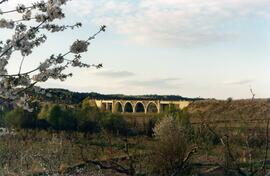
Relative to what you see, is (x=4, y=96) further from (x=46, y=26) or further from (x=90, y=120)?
(x=90, y=120)

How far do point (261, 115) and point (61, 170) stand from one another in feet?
165

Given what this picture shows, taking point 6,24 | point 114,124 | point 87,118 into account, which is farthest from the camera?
point 87,118

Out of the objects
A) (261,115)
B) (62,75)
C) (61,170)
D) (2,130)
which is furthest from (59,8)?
(261,115)

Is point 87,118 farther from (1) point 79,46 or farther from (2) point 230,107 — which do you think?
(1) point 79,46

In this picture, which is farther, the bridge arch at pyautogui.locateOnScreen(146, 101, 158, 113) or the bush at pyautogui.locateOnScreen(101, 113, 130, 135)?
the bridge arch at pyautogui.locateOnScreen(146, 101, 158, 113)

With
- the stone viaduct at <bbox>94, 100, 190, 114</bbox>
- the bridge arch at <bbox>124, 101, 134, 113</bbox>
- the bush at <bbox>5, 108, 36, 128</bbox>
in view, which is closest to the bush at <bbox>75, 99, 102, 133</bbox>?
the bush at <bbox>5, 108, 36, 128</bbox>

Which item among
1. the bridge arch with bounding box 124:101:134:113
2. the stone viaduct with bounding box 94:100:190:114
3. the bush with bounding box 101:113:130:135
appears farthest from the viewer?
the bridge arch with bounding box 124:101:134:113

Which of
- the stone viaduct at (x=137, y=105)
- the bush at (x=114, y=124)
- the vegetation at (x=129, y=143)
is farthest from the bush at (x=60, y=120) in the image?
the stone viaduct at (x=137, y=105)

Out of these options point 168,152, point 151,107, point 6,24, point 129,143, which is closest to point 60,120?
point 129,143

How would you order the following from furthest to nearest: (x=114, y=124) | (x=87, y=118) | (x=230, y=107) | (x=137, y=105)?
(x=137, y=105) → (x=230, y=107) → (x=87, y=118) → (x=114, y=124)

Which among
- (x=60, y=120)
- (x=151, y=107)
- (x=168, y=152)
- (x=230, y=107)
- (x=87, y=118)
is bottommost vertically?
(x=168, y=152)

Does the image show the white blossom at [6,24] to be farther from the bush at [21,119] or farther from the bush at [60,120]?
the bush at [60,120]

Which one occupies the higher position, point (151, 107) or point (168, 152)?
point (151, 107)

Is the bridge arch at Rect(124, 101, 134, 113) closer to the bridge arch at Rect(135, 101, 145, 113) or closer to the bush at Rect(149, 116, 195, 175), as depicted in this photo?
the bridge arch at Rect(135, 101, 145, 113)
